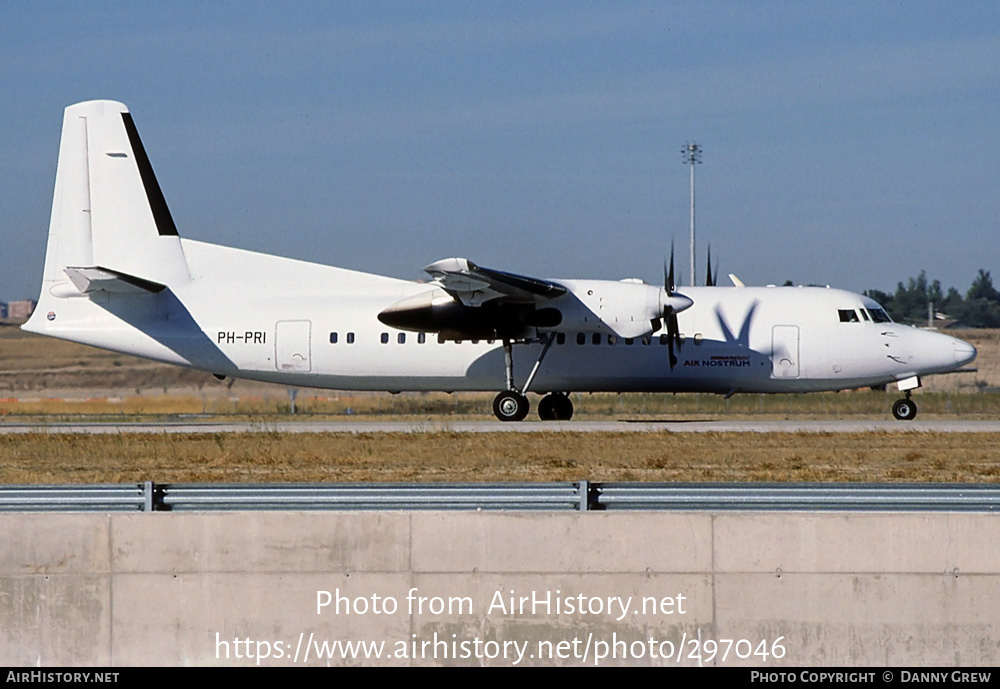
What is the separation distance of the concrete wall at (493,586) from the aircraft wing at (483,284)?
14.3 metres

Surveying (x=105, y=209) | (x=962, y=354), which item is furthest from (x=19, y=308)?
(x=962, y=354)

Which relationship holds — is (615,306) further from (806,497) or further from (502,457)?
(806,497)

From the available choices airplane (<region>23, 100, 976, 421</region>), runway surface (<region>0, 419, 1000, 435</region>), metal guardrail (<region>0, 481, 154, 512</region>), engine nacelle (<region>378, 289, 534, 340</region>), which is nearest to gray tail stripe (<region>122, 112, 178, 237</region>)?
airplane (<region>23, 100, 976, 421</region>)

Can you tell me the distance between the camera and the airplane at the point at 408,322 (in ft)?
91.8

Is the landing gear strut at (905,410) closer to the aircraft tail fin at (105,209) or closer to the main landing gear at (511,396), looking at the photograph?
the main landing gear at (511,396)

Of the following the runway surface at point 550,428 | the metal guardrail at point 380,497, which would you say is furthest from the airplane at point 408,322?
the metal guardrail at point 380,497

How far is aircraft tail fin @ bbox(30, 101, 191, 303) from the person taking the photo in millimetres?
29656

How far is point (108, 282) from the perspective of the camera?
1102 inches

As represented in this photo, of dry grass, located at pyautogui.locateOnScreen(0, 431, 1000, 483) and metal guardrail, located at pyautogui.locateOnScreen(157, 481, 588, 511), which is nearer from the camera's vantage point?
metal guardrail, located at pyautogui.locateOnScreen(157, 481, 588, 511)

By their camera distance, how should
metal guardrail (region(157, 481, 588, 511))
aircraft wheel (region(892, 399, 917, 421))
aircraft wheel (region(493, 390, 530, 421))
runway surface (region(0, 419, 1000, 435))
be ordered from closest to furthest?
1. metal guardrail (region(157, 481, 588, 511))
2. runway surface (region(0, 419, 1000, 435))
3. aircraft wheel (region(493, 390, 530, 421))
4. aircraft wheel (region(892, 399, 917, 421))

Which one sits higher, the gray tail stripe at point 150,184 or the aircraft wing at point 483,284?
the gray tail stripe at point 150,184

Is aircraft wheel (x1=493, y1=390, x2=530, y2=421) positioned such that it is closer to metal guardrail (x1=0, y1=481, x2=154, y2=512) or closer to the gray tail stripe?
the gray tail stripe

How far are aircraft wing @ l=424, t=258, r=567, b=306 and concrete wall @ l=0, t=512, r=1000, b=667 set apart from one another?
14.3 metres
